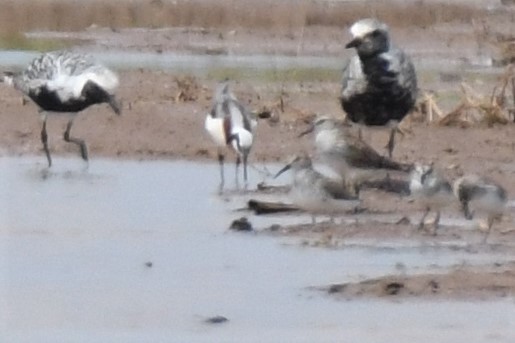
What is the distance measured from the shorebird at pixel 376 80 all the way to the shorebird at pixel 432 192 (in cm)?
294

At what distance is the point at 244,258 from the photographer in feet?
34.8

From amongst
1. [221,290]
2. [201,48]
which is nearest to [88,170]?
[221,290]

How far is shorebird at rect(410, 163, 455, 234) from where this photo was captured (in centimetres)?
1180

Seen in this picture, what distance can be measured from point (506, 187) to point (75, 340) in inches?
227

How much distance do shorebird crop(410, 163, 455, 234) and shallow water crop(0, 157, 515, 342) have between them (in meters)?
0.91

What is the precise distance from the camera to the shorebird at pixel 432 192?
1180 cm

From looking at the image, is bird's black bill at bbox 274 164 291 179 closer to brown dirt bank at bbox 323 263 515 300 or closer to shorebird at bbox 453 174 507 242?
shorebird at bbox 453 174 507 242

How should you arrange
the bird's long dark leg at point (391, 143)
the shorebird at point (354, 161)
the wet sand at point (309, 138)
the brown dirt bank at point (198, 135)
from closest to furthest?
the wet sand at point (309, 138) < the shorebird at point (354, 161) < the bird's long dark leg at point (391, 143) < the brown dirt bank at point (198, 135)

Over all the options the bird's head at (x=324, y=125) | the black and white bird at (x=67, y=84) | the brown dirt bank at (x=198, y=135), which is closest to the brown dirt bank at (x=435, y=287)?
the brown dirt bank at (x=198, y=135)

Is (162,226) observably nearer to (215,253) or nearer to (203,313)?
(215,253)

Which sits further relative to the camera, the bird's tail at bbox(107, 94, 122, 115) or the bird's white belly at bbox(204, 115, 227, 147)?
the bird's tail at bbox(107, 94, 122, 115)

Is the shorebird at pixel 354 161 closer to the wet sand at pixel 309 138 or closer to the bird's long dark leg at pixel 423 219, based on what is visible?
the wet sand at pixel 309 138

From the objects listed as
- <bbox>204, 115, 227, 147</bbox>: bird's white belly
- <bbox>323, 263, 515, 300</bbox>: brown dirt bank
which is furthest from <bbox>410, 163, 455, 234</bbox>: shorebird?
<bbox>204, 115, 227, 147</bbox>: bird's white belly

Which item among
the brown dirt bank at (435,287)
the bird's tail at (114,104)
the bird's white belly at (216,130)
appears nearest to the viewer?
the brown dirt bank at (435,287)
